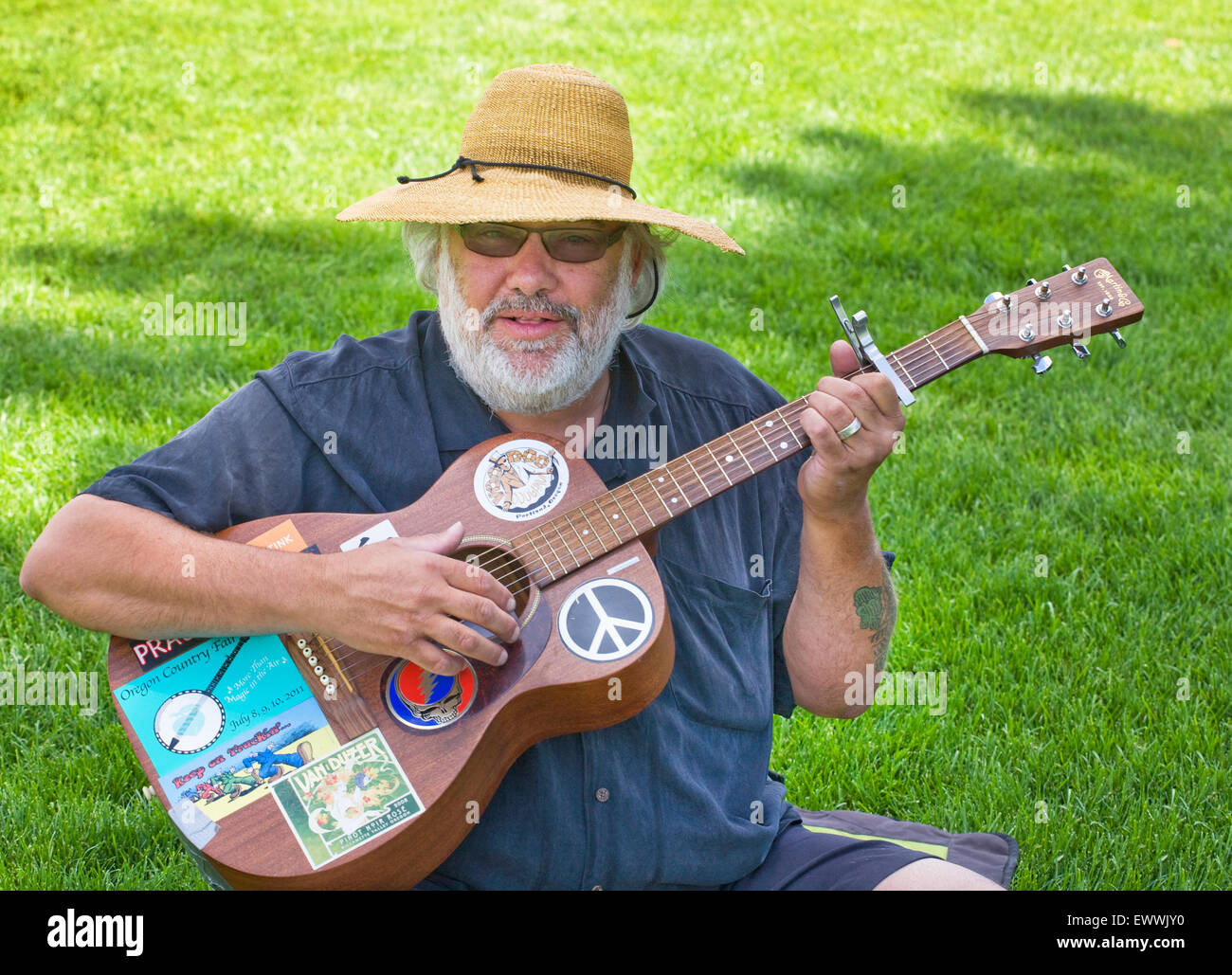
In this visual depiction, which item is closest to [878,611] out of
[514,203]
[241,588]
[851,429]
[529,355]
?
[851,429]

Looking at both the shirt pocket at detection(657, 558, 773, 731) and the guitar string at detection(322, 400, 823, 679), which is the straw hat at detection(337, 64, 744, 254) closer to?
the guitar string at detection(322, 400, 823, 679)

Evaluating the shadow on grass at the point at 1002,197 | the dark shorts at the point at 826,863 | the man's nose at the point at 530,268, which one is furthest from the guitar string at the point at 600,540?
the shadow on grass at the point at 1002,197

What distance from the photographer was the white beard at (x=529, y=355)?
7.85ft

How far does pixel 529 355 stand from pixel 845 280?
12.3ft

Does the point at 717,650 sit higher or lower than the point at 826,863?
higher

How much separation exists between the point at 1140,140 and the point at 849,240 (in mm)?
2883

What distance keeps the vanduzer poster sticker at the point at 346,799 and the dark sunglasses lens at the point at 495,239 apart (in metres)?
0.98

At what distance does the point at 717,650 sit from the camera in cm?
241

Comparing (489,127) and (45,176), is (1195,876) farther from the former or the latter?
(45,176)

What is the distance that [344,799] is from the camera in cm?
207

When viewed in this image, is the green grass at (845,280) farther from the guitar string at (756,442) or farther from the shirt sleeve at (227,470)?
the guitar string at (756,442)

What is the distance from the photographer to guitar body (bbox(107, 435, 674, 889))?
80.2 inches

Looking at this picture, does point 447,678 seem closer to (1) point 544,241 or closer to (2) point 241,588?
(2) point 241,588
